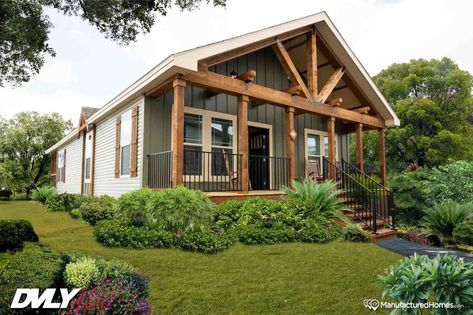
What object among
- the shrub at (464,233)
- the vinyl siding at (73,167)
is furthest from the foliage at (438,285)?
the vinyl siding at (73,167)

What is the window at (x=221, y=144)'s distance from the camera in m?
8.77

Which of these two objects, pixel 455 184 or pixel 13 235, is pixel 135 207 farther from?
pixel 455 184

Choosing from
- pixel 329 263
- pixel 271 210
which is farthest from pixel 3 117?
pixel 329 263

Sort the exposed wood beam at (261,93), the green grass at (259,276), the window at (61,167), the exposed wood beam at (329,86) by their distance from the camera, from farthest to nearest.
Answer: the window at (61,167)
the exposed wood beam at (329,86)
the exposed wood beam at (261,93)
the green grass at (259,276)

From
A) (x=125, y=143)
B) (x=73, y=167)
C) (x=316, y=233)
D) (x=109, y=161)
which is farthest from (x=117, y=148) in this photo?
(x=73, y=167)

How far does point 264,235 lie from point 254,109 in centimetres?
526

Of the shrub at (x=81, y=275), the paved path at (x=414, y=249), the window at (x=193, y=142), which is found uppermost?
the window at (x=193, y=142)

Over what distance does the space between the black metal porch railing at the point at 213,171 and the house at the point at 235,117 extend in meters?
0.03

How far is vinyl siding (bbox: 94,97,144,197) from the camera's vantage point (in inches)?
316

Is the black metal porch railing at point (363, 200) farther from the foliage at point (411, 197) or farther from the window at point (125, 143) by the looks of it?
the window at point (125, 143)

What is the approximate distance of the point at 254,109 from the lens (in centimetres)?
1005

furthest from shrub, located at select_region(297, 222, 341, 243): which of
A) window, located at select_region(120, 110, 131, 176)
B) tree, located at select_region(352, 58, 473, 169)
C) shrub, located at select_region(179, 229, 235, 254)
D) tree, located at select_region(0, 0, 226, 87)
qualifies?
tree, located at select_region(352, 58, 473, 169)

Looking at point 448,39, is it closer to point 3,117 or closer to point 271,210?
point 271,210

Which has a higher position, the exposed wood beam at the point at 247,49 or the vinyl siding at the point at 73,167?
the exposed wood beam at the point at 247,49
